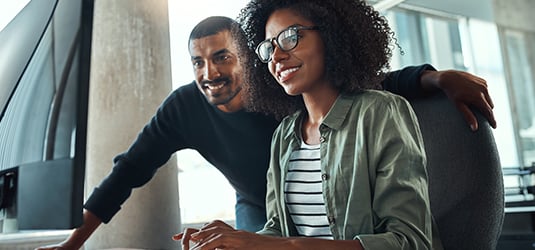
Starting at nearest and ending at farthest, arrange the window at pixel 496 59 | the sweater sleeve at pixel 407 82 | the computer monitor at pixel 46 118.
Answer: the computer monitor at pixel 46 118
the sweater sleeve at pixel 407 82
the window at pixel 496 59

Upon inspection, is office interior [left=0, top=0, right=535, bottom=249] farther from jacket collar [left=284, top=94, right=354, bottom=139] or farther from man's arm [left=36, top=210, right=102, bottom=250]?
jacket collar [left=284, top=94, right=354, bottom=139]

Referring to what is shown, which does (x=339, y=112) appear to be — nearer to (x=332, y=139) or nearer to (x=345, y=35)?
(x=332, y=139)

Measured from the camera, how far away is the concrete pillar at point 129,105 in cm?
148

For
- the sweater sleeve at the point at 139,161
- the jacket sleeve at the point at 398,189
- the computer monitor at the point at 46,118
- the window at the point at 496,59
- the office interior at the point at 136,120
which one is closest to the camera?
the computer monitor at the point at 46,118

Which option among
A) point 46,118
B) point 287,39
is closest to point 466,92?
point 287,39

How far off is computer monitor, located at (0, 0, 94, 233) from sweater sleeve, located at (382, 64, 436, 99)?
72 cm

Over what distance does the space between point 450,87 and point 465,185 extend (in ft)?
0.67

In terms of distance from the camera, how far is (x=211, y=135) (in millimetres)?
1506

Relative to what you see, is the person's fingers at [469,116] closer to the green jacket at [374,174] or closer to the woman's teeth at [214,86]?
the green jacket at [374,174]

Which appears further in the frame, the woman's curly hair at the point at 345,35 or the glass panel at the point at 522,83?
the glass panel at the point at 522,83

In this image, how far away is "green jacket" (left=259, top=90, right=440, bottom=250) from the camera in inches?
28.8

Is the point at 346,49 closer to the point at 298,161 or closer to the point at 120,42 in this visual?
the point at 298,161

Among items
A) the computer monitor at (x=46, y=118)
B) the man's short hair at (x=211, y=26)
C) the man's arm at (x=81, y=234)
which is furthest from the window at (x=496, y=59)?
the computer monitor at (x=46, y=118)

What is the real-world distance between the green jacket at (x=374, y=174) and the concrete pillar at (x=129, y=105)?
67 cm
